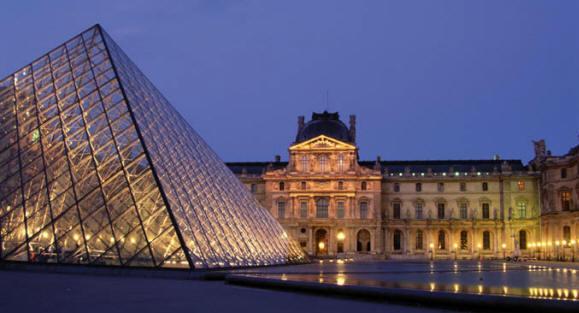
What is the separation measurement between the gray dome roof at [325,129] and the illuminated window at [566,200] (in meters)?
23.7

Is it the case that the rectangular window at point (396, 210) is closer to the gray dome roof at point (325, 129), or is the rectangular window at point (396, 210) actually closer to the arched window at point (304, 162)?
the gray dome roof at point (325, 129)

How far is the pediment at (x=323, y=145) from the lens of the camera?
68125mm

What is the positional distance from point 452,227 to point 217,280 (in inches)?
2288

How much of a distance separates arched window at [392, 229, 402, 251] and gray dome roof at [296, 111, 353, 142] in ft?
39.0

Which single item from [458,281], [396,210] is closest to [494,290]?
[458,281]

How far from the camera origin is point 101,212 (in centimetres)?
1647

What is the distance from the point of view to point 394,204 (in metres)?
70.4

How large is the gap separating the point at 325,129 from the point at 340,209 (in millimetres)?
9282

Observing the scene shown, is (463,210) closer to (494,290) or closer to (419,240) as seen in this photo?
(419,240)

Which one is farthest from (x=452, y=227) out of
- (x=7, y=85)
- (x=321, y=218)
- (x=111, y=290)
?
(x=111, y=290)

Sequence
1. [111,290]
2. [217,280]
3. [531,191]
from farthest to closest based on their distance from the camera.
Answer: [531,191]
[217,280]
[111,290]

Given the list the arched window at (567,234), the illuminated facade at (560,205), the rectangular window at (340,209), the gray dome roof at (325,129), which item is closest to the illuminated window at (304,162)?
the gray dome roof at (325,129)

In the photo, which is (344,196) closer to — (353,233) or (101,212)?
(353,233)

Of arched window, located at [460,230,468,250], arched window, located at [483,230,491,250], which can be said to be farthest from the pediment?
arched window, located at [483,230,491,250]
